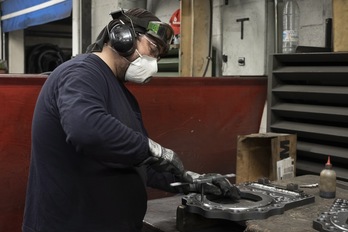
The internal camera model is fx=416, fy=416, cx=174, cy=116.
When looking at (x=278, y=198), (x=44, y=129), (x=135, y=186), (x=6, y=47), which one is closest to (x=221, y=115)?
(x=278, y=198)

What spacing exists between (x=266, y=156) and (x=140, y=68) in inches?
42.9

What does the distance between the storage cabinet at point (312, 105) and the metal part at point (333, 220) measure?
0.67 meters

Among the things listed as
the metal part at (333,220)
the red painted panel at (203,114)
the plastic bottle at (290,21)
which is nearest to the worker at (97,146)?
the metal part at (333,220)

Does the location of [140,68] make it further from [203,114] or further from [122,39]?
[203,114]

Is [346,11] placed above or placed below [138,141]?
above

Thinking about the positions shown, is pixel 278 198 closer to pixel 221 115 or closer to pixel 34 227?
pixel 34 227

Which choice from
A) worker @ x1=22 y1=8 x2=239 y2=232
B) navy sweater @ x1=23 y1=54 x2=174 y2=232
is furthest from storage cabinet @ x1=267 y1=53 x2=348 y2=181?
navy sweater @ x1=23 y1=54 x2=174 y2=232

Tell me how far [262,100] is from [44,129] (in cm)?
155

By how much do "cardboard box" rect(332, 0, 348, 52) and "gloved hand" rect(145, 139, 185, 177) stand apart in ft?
3.47

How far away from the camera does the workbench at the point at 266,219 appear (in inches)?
43.1

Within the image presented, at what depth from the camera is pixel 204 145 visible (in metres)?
2.18

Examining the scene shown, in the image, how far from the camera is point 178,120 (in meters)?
2.07

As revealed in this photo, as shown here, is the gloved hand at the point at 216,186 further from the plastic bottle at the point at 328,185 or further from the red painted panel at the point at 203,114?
the red painted panel at the point at 203,114

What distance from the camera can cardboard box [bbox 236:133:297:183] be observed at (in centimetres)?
192
